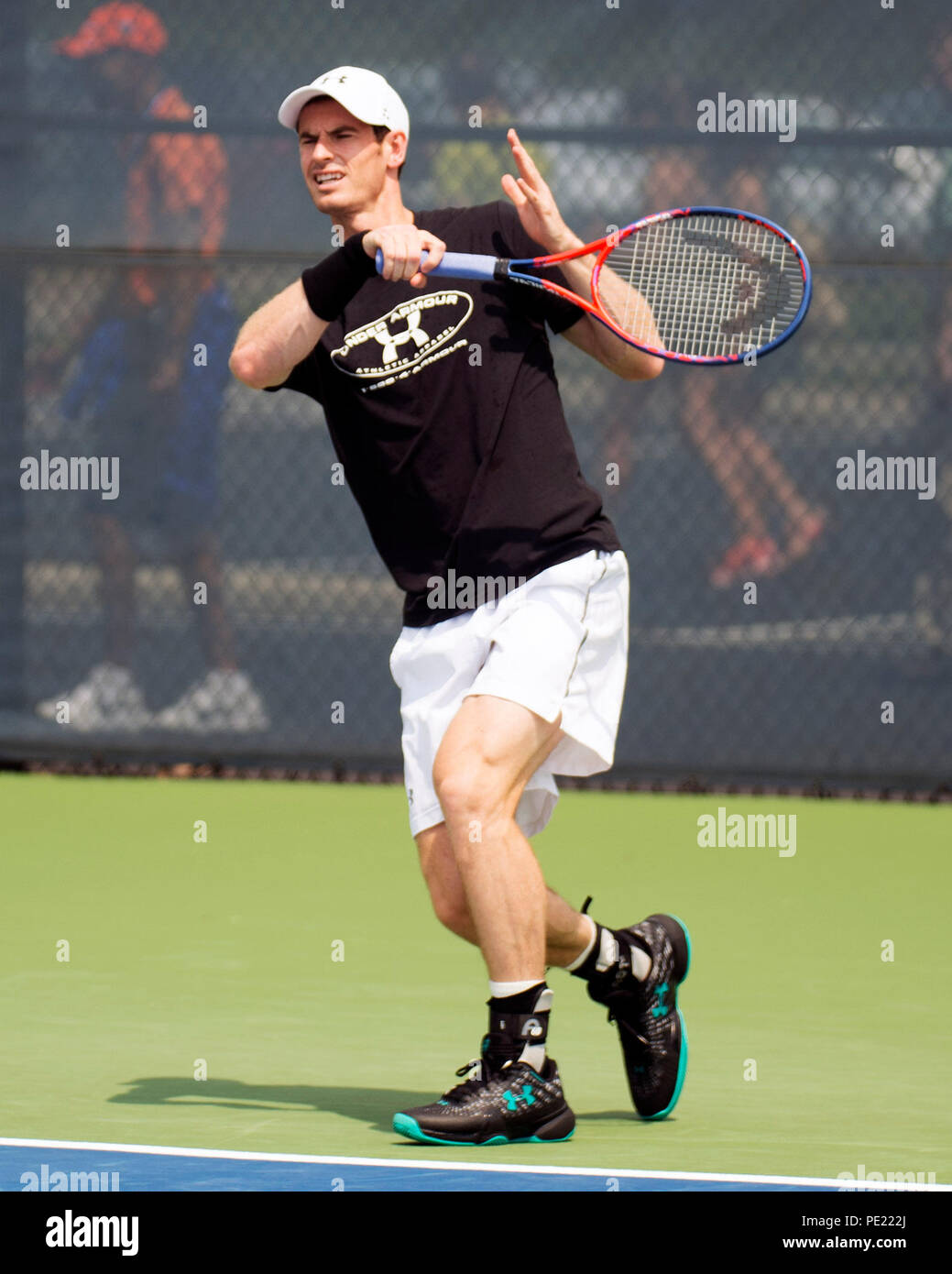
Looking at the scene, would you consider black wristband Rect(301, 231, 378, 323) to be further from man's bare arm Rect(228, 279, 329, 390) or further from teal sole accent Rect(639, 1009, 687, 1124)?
teal sole accent Rect(639, 1009, 687, 1124)

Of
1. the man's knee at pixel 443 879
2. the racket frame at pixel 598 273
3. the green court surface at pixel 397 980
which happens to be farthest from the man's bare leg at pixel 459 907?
the racket frame at pixel 598 273

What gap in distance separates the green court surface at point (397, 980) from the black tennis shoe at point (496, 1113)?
4cm

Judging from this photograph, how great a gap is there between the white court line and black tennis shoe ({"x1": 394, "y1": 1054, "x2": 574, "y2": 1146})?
13cm

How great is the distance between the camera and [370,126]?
427 cm

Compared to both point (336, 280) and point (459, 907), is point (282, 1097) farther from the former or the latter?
point (336, 280)

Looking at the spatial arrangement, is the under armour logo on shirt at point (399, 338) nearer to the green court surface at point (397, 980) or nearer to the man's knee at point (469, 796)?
the man's knee at point (469, 796)

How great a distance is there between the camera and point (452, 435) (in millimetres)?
4180

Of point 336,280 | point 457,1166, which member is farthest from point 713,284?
point 457,1166

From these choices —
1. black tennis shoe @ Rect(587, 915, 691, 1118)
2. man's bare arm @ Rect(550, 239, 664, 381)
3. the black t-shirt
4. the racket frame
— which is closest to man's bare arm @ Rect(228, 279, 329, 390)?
the black t-shirt

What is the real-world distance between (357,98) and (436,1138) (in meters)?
1.81
